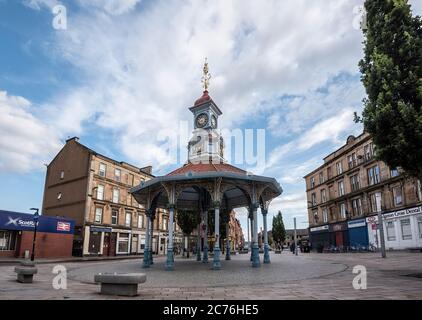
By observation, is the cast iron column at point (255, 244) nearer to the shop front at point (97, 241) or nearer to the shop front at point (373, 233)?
the shop front at point (373, 233)

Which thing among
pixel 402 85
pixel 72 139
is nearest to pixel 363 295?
pixel 402 85

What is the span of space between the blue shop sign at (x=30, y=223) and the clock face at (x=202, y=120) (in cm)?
2062

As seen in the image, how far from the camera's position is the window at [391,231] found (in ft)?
113

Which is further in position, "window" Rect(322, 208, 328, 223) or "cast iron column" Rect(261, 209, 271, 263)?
"window" Rect(322, 208, 328, 223)

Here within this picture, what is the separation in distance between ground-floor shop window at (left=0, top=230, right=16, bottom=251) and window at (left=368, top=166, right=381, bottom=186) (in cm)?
4139

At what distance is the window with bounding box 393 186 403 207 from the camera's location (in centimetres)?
3302

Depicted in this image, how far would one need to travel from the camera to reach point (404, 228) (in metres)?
32.8

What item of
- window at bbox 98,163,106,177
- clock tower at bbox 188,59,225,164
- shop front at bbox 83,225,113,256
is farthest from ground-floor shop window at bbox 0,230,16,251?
clock tower at bbox 188,59,225,164

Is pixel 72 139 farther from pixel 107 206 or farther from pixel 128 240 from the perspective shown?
pixel 128 240

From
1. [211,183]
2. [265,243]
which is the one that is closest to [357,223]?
[265,243]

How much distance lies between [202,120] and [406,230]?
84.4ft

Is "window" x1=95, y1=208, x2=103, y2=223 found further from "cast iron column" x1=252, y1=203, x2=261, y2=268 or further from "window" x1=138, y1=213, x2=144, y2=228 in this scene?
"cast iron column" x1=252, y1=203, x2=261, y2=268

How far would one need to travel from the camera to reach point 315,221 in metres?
53.2

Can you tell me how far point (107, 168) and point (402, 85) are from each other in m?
37.7
